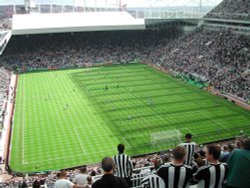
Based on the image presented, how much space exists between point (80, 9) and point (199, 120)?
5416 cm

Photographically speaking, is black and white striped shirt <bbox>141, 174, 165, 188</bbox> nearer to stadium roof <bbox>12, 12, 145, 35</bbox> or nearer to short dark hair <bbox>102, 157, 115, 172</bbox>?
short dark hair <bbox>102, 157, 115, 172</bbox>

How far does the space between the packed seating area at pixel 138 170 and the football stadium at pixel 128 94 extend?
7cm

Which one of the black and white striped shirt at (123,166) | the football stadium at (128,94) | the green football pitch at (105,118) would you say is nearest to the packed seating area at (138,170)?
the football stadium at (128,94)

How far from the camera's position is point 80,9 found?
7700 centimetres

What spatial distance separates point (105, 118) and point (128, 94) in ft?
28.3

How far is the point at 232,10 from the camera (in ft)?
186

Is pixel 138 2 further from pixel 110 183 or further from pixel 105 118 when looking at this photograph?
pixel 110 183

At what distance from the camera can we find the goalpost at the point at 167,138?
26.3m

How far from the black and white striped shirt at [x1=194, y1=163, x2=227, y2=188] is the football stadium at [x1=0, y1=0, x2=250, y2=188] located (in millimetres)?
20

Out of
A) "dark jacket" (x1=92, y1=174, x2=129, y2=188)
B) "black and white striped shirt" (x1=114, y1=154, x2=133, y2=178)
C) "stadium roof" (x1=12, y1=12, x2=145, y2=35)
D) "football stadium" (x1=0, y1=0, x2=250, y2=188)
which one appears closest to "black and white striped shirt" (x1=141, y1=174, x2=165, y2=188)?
"football stadium" (x1=0, y1=0, x2=250, y2=188)

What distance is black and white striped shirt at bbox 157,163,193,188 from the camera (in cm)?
584

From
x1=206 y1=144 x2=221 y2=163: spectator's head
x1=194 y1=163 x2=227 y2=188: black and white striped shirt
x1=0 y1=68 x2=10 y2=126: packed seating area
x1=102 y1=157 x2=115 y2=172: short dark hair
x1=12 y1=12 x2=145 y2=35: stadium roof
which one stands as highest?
x1=102 y1=157 x2=115 y2=172: short dark hair

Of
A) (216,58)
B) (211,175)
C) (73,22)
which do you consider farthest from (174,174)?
(73,22)

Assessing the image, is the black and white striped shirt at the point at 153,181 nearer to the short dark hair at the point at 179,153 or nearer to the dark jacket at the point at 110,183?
the short dark hair at the point at 179,153
